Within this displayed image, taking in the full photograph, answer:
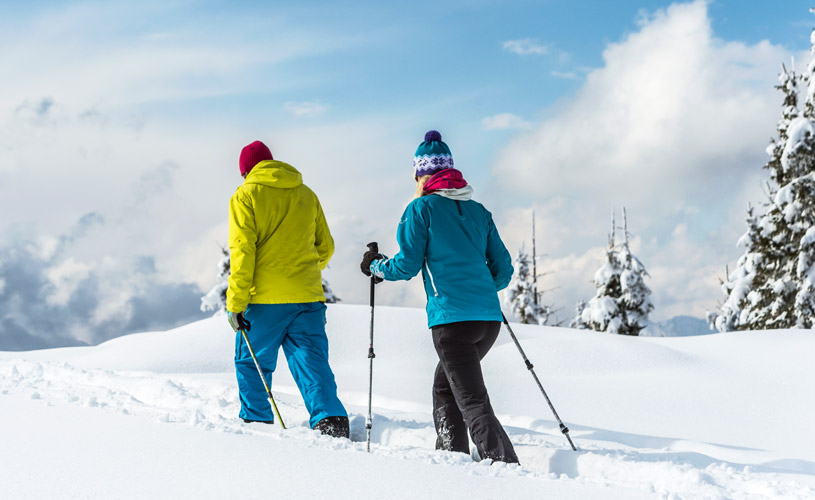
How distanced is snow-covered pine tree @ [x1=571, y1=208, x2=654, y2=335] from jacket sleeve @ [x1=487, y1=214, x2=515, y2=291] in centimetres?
2267

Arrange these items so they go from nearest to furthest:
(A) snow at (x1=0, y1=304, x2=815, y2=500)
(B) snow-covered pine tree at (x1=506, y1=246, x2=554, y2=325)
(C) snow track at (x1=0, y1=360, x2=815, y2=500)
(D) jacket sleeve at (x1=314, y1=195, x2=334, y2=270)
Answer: (A) snow at (x1=0, y1=304, x2=815, y2=500) → (C) snow track at (x1=0, y1=360, x2=815, y2=500) → (D) jacket sleeve at (x1=314, y1=195, x2=334, y2=270) → (B) snow-covered pine tree at (x1=506, y1=246, x2=554, y2=325)

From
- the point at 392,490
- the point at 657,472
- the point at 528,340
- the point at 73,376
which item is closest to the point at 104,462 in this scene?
the point at 392,490

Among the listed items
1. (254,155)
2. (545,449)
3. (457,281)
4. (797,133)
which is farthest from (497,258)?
(797,133)

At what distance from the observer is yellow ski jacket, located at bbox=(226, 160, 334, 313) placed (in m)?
4.90

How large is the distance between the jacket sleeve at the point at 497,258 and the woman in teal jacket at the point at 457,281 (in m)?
0.19

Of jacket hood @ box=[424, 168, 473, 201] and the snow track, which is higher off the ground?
jacket hood @ box=[424, 168, 473, 201]

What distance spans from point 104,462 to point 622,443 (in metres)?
3.78

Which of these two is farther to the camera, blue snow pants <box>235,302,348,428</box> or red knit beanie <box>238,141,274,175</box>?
red knit beanie <box>238,141,274,175</box>

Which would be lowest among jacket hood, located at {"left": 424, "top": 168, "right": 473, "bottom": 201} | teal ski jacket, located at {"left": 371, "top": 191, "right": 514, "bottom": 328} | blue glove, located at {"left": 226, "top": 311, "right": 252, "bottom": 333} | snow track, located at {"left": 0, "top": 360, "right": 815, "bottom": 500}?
snow track, located at {"left": 0, "top": 360, "right": 815, "bottom": 500}

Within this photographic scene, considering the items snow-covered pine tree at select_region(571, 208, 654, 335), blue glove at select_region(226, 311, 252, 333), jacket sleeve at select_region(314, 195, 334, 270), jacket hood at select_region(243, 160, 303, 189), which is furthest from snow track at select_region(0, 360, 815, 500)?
snow-covered pine tree at select_region(571, 208, 654, 335)

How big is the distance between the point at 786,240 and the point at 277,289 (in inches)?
805

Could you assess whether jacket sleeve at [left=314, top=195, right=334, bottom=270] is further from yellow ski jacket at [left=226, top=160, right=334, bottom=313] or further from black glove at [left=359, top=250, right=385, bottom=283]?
black glove at [left=359, top=250, right=385, bottom=283]

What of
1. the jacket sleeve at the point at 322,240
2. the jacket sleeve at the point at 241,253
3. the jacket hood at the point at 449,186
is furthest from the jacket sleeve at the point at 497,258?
the jacket sleeve at the point at 241,253

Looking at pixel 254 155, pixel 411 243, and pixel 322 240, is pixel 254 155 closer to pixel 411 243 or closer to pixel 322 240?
pixel 322 240
